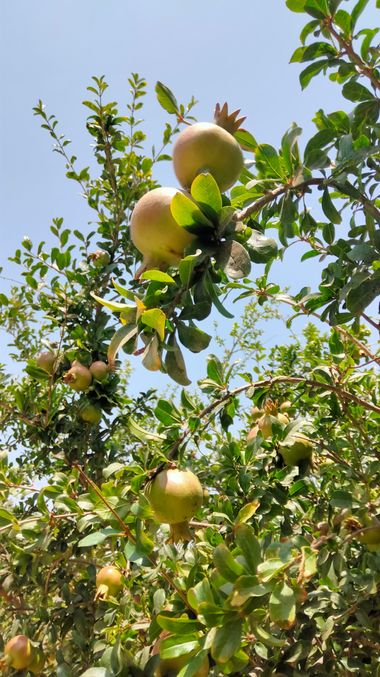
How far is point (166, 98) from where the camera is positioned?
3.04 ft

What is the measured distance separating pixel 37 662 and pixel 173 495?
1255 millimetres

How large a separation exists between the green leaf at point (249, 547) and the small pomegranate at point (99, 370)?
5.52ft

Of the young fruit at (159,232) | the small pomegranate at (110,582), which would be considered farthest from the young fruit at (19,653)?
the young fruit at (159,232)

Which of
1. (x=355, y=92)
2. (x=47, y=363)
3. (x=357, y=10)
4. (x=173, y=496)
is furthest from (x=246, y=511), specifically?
(x=47, y=363)

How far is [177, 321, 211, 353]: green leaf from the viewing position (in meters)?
0.75

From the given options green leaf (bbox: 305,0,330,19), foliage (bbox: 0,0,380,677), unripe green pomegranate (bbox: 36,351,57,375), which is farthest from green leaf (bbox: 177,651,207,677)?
unripe green pomegranate (bbox: 36,351,57,375)

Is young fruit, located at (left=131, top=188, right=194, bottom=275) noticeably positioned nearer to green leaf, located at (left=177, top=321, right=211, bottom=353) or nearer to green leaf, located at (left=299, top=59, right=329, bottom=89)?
green leaf, located at (left=177, top=321, right=211, bottom=353)

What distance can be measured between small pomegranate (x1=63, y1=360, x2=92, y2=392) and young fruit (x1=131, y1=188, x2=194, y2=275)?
1.51 meters

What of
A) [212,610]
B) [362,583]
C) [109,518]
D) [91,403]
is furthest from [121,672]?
[91,403]

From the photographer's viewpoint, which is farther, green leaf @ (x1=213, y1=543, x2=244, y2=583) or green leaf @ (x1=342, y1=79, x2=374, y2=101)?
green leaf @ (x1=342, y1=79, x2=374, y2=101)

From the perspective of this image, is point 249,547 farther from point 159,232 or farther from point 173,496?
point 159,232

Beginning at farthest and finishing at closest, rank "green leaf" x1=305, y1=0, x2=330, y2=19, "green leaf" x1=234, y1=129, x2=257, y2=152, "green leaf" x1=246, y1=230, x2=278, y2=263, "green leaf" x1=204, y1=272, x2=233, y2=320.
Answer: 1. "green leaf" x1=305, y1=0, x2=330, y2=19
2. "green leaf" x1=234, y1=129, x2=257, y2=152
3. "green leaf" x1=246, y1=230, x2=278, y2=263
4. "green leaf" x1=204, y1=272, x2=233, y2=320

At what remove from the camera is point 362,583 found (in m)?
1.17

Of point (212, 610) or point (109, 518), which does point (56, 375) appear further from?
point (212, 610)
